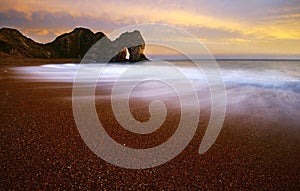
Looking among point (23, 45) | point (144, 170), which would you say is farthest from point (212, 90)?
point (23, 45)

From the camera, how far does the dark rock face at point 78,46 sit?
6281cm

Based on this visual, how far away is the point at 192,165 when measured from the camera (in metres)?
2.99

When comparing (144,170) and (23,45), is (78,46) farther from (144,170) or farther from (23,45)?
(144,170)

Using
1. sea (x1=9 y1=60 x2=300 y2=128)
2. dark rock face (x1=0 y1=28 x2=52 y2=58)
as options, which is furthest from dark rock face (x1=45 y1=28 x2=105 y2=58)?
sea (x1=9 y1=60 x2=300 y2=128)

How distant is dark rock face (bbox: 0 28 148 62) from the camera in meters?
62.8

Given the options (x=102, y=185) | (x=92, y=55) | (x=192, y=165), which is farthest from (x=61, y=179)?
(x=92, y=55)

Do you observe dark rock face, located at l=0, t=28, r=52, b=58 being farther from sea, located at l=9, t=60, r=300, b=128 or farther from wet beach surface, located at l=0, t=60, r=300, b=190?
wet beach surface, located at l=0, t=60, r=300, b=190

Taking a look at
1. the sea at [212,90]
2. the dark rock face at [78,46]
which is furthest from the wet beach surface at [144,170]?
the dark rock face at [78,46]

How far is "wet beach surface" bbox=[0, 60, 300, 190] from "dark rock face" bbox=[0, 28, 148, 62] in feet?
191

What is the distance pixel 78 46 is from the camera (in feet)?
332

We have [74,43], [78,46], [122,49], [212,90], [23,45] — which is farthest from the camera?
[74,43]

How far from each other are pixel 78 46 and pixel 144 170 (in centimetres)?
10608

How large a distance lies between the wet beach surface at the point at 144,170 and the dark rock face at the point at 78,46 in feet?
191

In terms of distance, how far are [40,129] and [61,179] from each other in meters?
1.82
